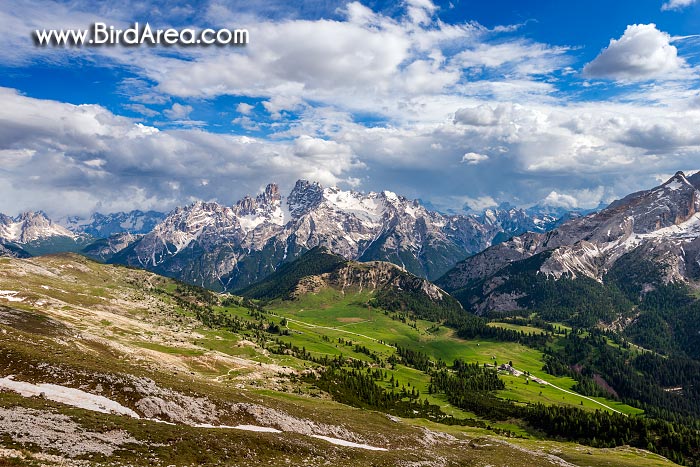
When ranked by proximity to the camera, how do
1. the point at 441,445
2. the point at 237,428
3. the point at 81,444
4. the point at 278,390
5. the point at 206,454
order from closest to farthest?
the point at 81,444, the point at 206,454, the point at 237,428, the point at 441,445, the point at 278,390

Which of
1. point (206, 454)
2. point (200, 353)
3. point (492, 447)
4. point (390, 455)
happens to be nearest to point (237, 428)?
point (206, 454)

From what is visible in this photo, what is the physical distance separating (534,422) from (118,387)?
181931 mm

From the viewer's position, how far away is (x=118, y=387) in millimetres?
72375

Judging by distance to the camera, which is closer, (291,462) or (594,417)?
(291,462)

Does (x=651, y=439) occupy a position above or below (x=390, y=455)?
below

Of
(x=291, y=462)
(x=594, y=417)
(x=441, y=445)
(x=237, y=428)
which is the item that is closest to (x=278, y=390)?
(x=441, y=445)

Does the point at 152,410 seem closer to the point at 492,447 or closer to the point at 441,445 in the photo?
the point at 441,445

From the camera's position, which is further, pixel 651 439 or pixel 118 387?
pixel 651 439

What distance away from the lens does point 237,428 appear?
7500 cm

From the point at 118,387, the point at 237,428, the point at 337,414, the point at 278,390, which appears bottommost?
the point at 278,390

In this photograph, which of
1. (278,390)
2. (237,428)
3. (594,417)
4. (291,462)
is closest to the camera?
(291,462)

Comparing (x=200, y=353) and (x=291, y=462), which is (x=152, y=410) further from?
(x=200, y=353)

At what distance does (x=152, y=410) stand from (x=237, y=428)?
46.5ft

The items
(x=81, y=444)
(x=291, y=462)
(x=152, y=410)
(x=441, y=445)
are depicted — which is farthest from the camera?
(x=441, y=445)
